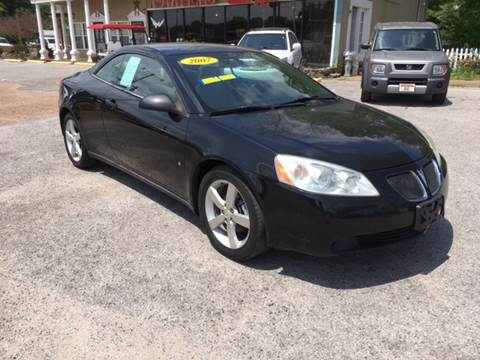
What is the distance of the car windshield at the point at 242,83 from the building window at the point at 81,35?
93.9ft

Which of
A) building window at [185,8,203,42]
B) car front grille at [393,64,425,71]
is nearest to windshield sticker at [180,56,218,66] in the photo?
car front grille at [393,64,425,71]

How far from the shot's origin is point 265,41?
43.0ft

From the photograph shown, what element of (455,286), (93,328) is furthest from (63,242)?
(455,286)

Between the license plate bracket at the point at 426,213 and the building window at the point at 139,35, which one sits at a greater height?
the building window at the point at 139,35

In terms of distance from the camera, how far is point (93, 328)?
8.50ft

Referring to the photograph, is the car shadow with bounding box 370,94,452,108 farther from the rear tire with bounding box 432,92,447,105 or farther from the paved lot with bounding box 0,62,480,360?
the paved lot with bounding box 0,62,480,360

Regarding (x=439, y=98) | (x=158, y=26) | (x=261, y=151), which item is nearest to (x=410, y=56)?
(x=439, y=98)

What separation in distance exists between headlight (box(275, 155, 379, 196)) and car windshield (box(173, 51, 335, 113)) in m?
0.91

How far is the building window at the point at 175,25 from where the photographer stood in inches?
915

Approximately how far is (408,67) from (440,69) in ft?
2.15

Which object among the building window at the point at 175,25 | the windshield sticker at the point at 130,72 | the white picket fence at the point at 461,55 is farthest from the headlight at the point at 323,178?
the building window at the point at 175,25

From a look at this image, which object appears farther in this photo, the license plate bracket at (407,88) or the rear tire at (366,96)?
the rear tire at (366,96)

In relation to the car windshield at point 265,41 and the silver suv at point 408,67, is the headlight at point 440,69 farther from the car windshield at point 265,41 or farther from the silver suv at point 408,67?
the car windshield at point 265,41

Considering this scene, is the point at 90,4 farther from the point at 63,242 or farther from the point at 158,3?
the point at 63,242
